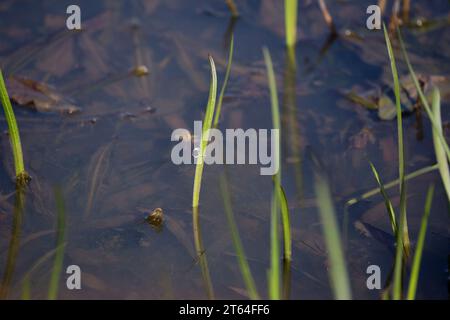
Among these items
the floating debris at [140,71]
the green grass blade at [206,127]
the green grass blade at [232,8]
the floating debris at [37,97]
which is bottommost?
the green grass blade at [206,127]

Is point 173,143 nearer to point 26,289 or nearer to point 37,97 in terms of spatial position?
point 37,97

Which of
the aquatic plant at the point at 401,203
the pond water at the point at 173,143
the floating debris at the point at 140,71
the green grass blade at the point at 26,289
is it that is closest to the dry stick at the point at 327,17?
the pond water at the point at 173,143

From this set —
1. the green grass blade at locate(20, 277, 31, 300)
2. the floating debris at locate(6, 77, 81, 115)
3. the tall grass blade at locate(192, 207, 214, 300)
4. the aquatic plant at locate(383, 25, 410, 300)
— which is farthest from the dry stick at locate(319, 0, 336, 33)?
the green grass blade at locate(20, 277, 31, 300)

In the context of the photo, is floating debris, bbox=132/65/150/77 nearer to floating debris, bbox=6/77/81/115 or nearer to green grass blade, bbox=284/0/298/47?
floating debris, bbox=6/77/81/115

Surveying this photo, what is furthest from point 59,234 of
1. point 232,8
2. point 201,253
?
point 232,8

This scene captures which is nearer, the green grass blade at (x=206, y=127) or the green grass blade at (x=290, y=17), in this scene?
the green grass blade at (x=206, y=127)

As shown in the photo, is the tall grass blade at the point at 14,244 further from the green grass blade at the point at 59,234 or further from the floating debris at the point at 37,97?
the floating debris at the point at 37,97
